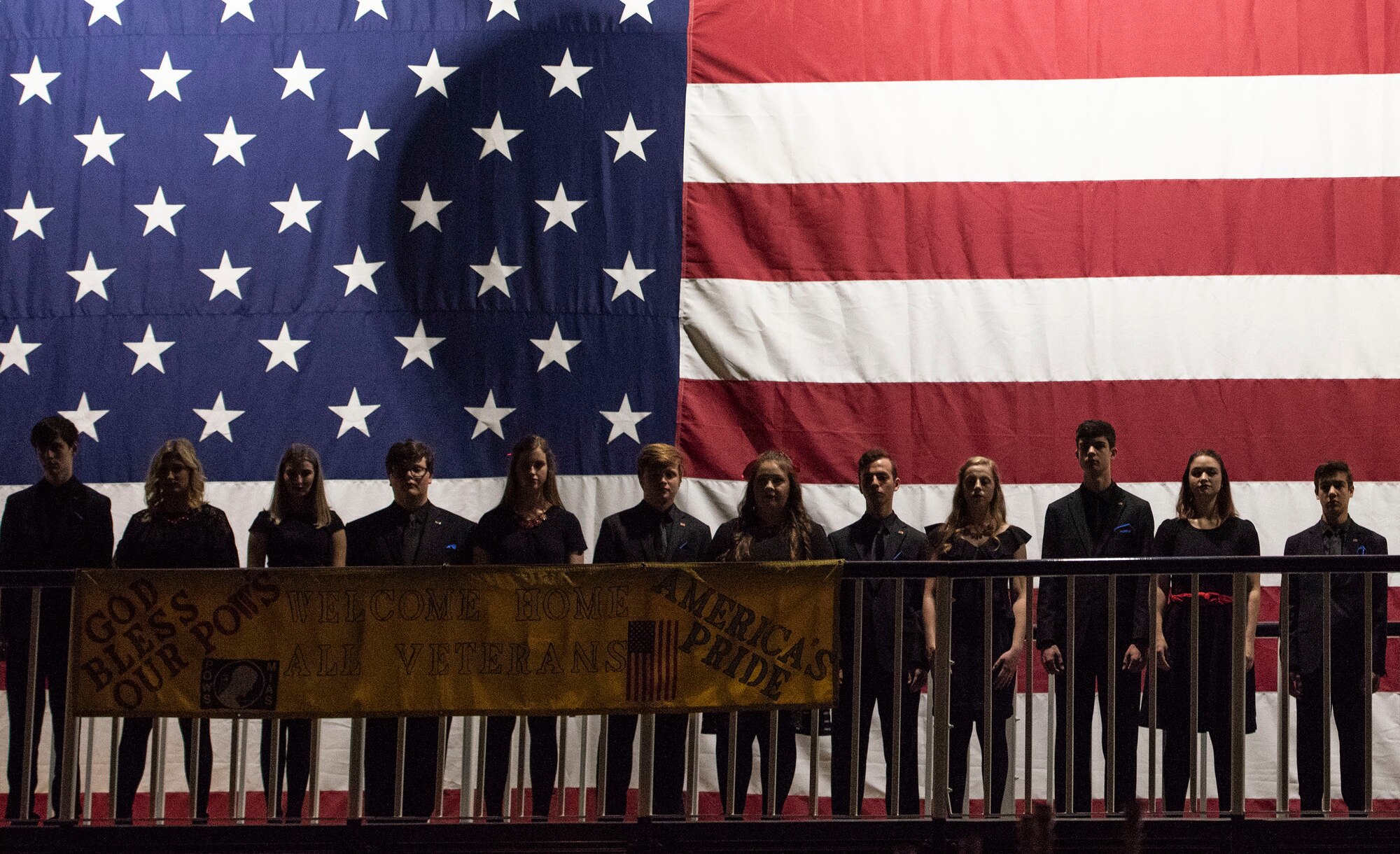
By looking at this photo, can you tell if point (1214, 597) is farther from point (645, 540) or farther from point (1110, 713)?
point (645, 540)

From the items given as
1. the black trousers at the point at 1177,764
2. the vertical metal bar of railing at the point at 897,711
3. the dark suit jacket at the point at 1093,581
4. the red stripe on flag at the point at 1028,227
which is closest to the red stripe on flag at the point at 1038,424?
the red stripe on flag at the point at 1028,227

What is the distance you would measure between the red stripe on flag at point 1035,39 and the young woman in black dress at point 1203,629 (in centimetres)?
244

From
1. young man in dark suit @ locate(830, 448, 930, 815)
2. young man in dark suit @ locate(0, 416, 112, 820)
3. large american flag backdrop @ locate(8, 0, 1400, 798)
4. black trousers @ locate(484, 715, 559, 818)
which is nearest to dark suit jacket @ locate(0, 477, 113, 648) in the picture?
young man in dark suit @ locate(0, 416, 112, 820)

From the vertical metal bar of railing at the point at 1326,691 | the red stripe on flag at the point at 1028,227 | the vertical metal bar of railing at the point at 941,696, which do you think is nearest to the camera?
the vertical metal bar of railing at the point at 1326,691

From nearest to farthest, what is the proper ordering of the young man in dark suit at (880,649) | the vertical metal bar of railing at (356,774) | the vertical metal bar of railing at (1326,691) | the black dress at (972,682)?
the vertical metal bar of railing at (1326,691) → the vertical metal bar of railing at (356,774) → the young man in dark suit at (880,649) → the black dress at (972,682)

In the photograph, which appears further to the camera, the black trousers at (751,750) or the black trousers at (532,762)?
the black trousers at (532,762)

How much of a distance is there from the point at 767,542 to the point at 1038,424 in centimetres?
207

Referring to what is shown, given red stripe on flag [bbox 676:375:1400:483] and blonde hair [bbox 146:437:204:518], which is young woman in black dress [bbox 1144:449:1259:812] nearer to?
red stripe on flag [bbox 676:375:1400:483]

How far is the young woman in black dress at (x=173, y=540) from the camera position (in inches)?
190

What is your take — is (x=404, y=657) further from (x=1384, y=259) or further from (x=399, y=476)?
(x=1384, y=259)

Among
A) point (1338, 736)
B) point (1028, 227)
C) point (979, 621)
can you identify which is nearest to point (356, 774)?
point (979, 621)

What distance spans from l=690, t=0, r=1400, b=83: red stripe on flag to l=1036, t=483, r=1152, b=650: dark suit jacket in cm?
245

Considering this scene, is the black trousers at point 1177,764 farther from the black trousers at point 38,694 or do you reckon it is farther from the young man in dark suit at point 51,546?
the young man in dark suit at point 51,546

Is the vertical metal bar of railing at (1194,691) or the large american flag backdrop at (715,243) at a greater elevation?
the large american flag backdrop at (715,243)
